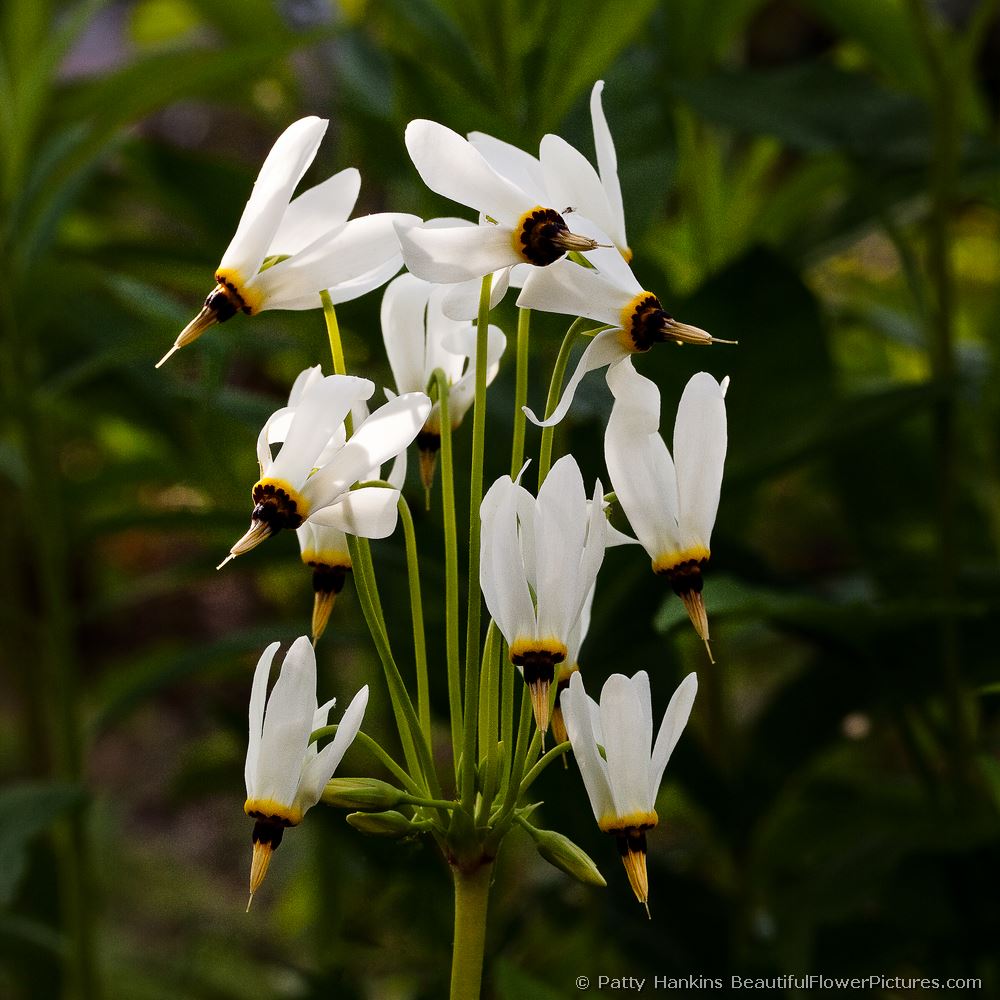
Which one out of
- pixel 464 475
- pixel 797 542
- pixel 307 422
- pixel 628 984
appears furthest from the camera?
pixel 797 542

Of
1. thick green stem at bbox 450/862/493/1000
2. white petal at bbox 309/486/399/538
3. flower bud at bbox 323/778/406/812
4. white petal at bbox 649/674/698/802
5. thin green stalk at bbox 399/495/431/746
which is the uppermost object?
white petal at bbox 309/486/399/538

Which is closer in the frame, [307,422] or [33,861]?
[307,422]

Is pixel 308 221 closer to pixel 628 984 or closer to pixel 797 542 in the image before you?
pixel 628 984

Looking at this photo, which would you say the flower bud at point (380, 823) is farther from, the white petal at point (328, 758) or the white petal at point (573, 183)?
the white petal at point (573, 183)

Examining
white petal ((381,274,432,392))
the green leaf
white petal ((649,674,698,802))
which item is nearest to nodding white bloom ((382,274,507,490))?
white petal ((381,274,432,392))

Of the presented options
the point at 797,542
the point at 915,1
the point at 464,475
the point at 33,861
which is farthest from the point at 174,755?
the point at 915,1

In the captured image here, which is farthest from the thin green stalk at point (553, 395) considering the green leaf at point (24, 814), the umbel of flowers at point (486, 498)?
the green leaf at point (24, 814)

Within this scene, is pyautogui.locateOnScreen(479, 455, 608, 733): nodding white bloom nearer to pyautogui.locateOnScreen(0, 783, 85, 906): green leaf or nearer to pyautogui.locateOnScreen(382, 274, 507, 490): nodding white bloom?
pyautogui.locateOnScreen(382, 274, 507, 490): nodding white bloom
